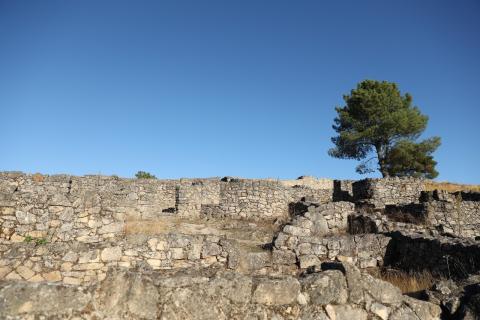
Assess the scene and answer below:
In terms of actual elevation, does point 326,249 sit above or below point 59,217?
below

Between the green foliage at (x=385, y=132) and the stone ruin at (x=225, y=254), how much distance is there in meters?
12.5

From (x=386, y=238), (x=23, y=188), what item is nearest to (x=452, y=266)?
(x=386, y=238)

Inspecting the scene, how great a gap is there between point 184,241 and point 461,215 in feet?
41.0

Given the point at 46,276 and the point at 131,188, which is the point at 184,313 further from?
the point at 131,188

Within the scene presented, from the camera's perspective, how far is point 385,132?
3384 cm

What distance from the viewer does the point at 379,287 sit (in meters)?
4.27

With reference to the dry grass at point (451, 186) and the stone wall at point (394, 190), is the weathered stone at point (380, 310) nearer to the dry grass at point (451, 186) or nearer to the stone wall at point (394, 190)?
the stone wall at point (394, 190)

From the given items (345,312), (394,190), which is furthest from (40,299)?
(394,190)

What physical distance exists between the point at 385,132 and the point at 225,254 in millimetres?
28463

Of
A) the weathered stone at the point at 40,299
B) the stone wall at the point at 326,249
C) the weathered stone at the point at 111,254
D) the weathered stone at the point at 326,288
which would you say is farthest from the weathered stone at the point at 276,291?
the stone wall at the point at 326,249

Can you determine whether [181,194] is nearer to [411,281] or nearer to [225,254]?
[225,254]

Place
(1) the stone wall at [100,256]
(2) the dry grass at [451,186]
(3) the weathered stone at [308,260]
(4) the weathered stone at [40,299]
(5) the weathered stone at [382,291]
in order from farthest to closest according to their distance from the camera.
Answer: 1. (2) the dry grass at [451,186]
2. (3) the weathered stone at [308,260]
3. (1) the stone wall at [100,256]
4. (5) the weathered stone at [382,291]
5. (4) the weathered stone at [40,299]

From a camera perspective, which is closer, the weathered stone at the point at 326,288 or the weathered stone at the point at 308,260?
the weathered stone at the point at 326,288

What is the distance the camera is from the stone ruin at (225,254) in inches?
136
